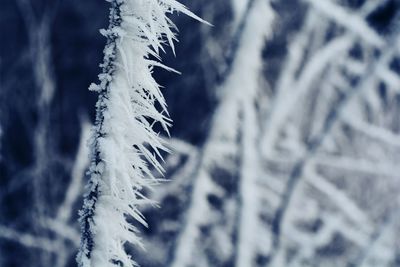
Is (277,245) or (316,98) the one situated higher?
(316,98)

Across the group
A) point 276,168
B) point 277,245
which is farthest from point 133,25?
point 276,168

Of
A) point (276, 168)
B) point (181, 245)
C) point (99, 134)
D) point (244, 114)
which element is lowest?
point (99, 134)

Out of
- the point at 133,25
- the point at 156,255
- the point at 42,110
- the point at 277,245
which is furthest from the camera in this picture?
the point at 156,255

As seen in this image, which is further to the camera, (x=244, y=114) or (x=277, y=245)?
(x=277, y=245)

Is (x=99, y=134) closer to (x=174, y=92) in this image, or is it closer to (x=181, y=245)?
(x=181, y=245)

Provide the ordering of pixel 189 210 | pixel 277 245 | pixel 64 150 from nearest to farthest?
pixel 189 210 < pixel 277 245 < pixel 64 150

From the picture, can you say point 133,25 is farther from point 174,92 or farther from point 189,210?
point 174,92

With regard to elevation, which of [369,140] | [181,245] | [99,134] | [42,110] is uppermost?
[369,140]

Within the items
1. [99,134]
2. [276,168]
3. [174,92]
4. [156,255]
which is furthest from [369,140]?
[99,134]
